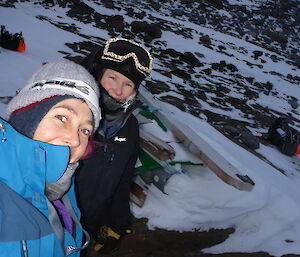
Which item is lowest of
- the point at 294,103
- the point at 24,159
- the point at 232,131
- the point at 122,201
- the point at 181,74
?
the point at 232,131

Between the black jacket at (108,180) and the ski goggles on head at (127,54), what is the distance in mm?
641

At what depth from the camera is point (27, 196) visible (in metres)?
1.27

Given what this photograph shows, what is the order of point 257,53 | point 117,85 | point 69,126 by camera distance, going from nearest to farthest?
point 69,126 < point 117,85 < point 257,53

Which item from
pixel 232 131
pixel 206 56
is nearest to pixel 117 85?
pixel 232 131

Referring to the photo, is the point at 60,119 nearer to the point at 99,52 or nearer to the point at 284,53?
the point at 99,52

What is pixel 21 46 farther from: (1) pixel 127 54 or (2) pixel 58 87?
(2) pixel 58 87

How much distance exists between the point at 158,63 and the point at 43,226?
11.9m

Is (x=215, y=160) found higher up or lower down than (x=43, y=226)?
lower down

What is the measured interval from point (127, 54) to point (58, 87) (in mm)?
1781

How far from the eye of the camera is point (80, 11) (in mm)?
16766

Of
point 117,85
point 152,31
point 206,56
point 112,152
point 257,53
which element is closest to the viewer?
point 112,152

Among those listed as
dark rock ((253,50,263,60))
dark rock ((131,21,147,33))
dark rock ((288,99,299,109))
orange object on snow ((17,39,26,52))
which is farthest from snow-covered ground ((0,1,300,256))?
dark rock ((253,50,263,60))

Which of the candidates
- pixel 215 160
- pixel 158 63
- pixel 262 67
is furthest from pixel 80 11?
pixel 215 160

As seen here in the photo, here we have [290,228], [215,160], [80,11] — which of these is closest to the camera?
[215,160]
